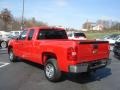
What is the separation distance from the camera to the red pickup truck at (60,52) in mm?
7703

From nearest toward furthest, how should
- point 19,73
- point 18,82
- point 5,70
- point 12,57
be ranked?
point 18,82
point 19,73
point 5,70
point 12,57

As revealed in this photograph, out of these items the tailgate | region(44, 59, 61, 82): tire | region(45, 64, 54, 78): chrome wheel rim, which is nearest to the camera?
the tailgate

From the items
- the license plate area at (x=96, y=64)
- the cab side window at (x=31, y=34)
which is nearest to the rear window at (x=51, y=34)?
the cab side window at (x=31, y=34)

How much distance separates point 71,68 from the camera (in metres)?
7.68

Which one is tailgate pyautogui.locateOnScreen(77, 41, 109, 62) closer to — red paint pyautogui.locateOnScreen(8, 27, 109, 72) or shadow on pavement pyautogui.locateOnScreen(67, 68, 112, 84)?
red paint pyautogui.locateOnScreen(8, 27, 109, 72)

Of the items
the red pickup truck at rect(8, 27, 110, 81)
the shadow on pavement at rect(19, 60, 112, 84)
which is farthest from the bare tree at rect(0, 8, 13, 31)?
the shadow on pavement at rect(19, 60, 112, 84)

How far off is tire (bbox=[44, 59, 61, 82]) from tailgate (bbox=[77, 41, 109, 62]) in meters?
1.05

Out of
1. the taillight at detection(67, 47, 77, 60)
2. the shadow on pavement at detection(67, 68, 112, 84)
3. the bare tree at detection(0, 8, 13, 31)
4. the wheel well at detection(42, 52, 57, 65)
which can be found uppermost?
the bare tree at detection(0, 8, 13, 31)

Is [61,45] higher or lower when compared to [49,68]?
higher

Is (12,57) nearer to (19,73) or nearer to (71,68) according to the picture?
(19,73)

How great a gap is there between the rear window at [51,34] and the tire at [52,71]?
1.68 meters

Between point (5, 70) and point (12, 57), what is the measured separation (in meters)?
2.62

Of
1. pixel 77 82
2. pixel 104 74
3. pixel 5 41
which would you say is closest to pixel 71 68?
pixel 77 82

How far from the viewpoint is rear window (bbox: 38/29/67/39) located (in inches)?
405
